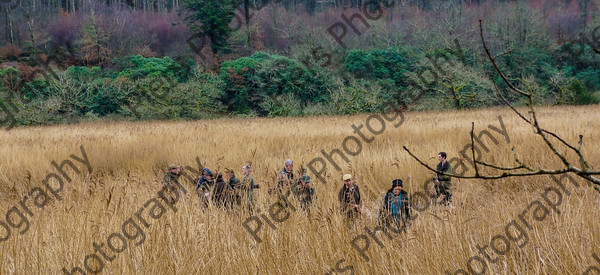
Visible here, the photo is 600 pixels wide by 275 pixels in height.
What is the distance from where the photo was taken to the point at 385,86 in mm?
29328

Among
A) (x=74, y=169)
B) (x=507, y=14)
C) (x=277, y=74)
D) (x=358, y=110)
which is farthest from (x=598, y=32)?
(x=74, y=169)

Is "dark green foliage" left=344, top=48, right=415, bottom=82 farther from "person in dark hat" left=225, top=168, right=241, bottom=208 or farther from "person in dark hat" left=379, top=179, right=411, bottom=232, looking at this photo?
"person in dark hat" left=379, top=179, right=411, bottom=232

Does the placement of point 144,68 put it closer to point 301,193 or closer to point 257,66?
point 257,66

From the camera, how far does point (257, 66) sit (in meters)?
26.7

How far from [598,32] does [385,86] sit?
17.7 m

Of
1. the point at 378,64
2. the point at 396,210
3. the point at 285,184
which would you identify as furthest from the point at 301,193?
the point at 378,64

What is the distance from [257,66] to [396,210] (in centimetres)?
2370

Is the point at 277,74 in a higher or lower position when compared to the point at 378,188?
higher

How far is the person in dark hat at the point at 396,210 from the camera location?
3285 millimetres

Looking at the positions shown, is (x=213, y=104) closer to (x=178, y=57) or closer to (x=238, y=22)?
(x=178, y=57)

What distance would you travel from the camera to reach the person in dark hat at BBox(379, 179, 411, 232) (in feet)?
10.8

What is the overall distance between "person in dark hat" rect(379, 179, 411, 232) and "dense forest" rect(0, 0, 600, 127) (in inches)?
677

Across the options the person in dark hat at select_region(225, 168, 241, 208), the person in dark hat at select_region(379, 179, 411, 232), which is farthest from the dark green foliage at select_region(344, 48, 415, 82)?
the person in dark hat at select_region(379, 179, 411, 232)

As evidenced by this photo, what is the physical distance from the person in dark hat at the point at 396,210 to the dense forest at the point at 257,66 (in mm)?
17197
